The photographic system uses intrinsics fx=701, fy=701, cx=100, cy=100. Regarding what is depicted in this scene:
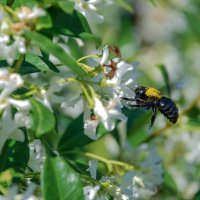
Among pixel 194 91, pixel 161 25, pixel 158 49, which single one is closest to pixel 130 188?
pixel 194 91

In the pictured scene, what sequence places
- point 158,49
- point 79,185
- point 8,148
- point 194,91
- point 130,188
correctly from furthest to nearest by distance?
point 158,49 → point 194,91 → point 130,188 → point 8,148 → point 79,185

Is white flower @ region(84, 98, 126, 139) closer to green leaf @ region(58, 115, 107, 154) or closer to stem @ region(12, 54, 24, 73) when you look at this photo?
stem @ region(12, 54, 24, 73)

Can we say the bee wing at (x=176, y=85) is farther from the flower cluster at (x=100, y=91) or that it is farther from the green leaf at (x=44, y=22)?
the green leaf at (x=44, y=22)

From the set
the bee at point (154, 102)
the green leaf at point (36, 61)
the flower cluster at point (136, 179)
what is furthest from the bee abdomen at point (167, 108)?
the green leaf at point (36, 61)

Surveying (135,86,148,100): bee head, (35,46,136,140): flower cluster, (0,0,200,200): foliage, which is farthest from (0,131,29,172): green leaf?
(135,86,148,100): bee head

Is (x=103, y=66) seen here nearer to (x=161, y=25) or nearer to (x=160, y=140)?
(x=160, y=140)

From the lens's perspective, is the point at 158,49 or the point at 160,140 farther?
the point at 158,49

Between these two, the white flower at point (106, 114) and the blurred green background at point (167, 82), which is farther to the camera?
the blurred green background at point (167, 82)
